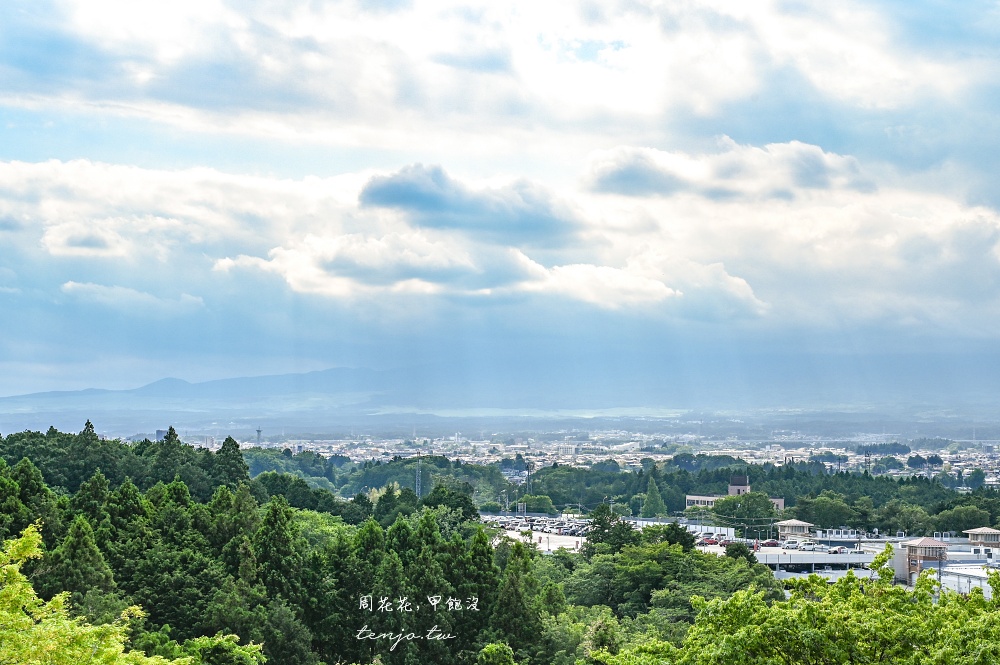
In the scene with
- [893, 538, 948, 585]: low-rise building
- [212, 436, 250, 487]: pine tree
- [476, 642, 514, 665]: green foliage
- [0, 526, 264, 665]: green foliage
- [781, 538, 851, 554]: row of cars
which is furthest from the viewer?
[781, 538, 851, 554]: row of cars

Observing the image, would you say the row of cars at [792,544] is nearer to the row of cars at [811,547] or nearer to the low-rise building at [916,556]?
the row of cars at [811,547]

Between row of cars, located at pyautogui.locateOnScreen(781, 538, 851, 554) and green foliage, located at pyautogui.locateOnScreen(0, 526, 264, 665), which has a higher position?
green foliage, located at pyautogui.locateOnScreen(0, 526, 264, 665)

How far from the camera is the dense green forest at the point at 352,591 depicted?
48.3ft

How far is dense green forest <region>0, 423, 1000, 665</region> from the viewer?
14.7 meters

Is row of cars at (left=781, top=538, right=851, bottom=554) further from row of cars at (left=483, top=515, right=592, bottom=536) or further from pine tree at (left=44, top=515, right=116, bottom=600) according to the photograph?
pine tree at (left=44, top=515, right=116, bottom=600)

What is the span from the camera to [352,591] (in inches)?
1233

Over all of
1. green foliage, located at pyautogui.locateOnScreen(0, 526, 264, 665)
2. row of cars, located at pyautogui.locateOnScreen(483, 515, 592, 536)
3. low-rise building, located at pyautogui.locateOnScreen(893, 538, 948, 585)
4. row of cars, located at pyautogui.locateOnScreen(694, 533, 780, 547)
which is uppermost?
green foliage, located at pyautogui.locateOnScreen(0, 526, 264, 665)

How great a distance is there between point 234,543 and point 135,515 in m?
3.80

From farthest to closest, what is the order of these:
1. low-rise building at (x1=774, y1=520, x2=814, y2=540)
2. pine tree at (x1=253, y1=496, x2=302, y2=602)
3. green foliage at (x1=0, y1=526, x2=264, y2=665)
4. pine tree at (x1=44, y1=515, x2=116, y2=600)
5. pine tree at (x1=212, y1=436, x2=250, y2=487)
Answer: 1. low-rise building at (x1=774, y1=520, x2=814, y2=540)
2. pine tree at (x1=212, y1=436, x2=250, y2=487)
3. pine tree at (x1=253, y1=496, x2=302, y2=602)
4. pine tree at (x1=44, y1=515, x2=116, y2=600)
5. green foliage at (x1=0, y1=526, x2=264, y2=665)

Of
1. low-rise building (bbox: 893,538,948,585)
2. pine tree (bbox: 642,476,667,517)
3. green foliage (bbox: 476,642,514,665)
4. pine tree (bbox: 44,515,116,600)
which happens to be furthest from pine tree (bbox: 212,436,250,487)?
pine tree (bbox: 642,476,667,517)

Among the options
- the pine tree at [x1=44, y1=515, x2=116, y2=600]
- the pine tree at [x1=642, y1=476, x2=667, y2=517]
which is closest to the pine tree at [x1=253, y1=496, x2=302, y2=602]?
the pine tree at [x1=44, y1=515, x2=116, y2=600]

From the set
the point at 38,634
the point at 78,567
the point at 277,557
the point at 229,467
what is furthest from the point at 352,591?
the point at 229,467

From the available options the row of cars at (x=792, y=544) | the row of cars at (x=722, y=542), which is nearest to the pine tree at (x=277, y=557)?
the row of cars at (x=792, y=544)

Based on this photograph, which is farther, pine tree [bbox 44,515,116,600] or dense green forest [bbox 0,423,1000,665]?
pine tree [bbox 44,515,116,600]
